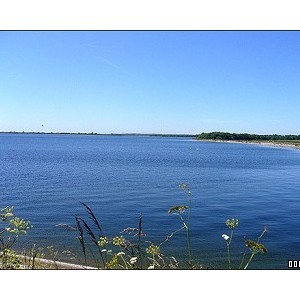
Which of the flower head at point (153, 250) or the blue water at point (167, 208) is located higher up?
the flower head at point (153, 250)

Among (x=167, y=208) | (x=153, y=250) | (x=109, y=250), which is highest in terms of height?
(x=153, y=250)

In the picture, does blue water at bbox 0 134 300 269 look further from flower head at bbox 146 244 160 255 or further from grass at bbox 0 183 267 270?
flower head at bbox 146 244 160 255

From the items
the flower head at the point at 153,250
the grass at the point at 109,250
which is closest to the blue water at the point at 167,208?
the grass at the point at 109,250

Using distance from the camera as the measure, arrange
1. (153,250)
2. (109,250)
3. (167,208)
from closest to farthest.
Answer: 1. (153,250)
2. (109,250)
3. (167,208)

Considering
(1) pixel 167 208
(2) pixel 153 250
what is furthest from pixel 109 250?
(1) pixel 167 208

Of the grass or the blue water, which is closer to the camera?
the grass

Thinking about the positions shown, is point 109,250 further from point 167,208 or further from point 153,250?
point 167,208

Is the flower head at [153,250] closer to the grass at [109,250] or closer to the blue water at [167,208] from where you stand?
the grass at [109,250]

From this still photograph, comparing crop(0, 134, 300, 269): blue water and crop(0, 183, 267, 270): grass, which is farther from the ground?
crop(0, 183, 267, 270): grass

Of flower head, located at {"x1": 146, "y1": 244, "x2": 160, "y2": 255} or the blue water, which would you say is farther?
the blue water

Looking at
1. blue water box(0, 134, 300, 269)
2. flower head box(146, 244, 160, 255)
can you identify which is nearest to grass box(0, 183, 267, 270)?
flower head box(146, 244, 160, 255)
